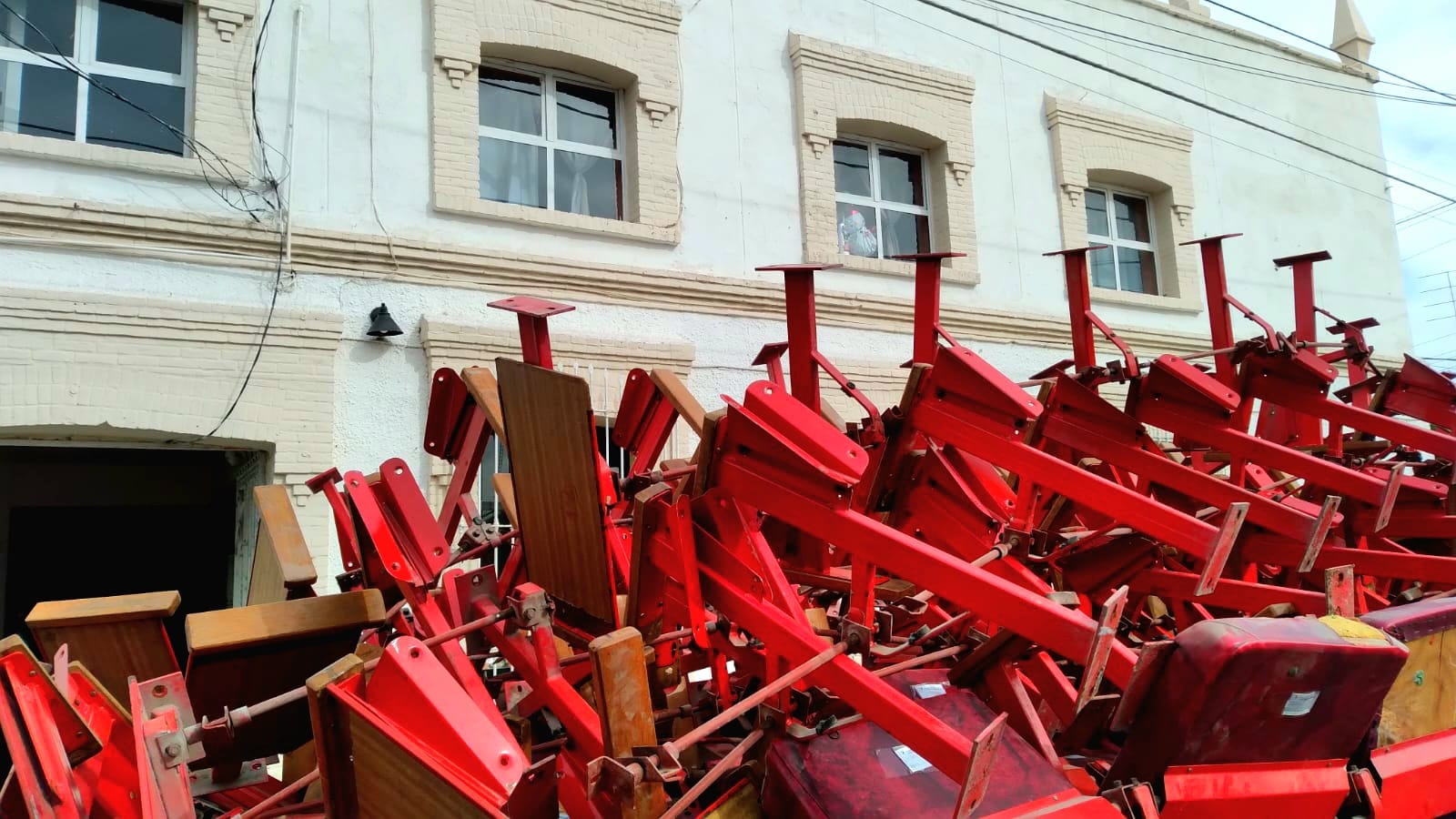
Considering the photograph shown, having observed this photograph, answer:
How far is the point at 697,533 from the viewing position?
3.34 metres

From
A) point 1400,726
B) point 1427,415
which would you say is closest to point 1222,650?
point 1400,726

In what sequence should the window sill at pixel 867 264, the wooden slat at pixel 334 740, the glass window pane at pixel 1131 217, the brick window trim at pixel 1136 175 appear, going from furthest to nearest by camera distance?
the glass window pane at pixel 1131 217
the brick window trim at pixel 1136 175
the window sill at pixel 867 264
the wooden slat at pixel 334 740

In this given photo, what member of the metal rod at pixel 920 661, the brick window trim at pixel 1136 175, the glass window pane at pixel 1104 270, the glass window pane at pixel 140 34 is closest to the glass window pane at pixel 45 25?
the glass window pane at pixel 140 34

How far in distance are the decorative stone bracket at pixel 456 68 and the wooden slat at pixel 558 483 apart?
4.51 metres

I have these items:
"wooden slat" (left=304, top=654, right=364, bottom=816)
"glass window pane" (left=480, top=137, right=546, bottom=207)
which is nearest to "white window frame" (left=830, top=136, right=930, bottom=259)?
"glass window pane" (left=480, top=137, right=546, bottom=207)

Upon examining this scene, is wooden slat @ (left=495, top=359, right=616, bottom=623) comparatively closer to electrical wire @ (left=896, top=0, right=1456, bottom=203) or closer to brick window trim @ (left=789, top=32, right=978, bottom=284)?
brick window trim @ (left=789, top=32, right=978, bottom=284)

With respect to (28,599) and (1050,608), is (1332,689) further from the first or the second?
(28,599)

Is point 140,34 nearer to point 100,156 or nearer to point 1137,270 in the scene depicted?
point 100,156

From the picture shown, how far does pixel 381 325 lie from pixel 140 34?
2561mm

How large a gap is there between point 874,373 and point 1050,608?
6.28 metres

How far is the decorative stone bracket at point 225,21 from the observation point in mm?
6812

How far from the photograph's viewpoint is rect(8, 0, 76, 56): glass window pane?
21.3ft

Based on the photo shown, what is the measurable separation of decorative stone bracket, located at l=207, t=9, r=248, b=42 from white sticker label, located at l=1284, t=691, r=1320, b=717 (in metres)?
7.21

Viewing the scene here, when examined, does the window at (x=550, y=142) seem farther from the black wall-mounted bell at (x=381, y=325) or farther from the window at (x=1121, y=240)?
the window at (x=1121, y=240)
